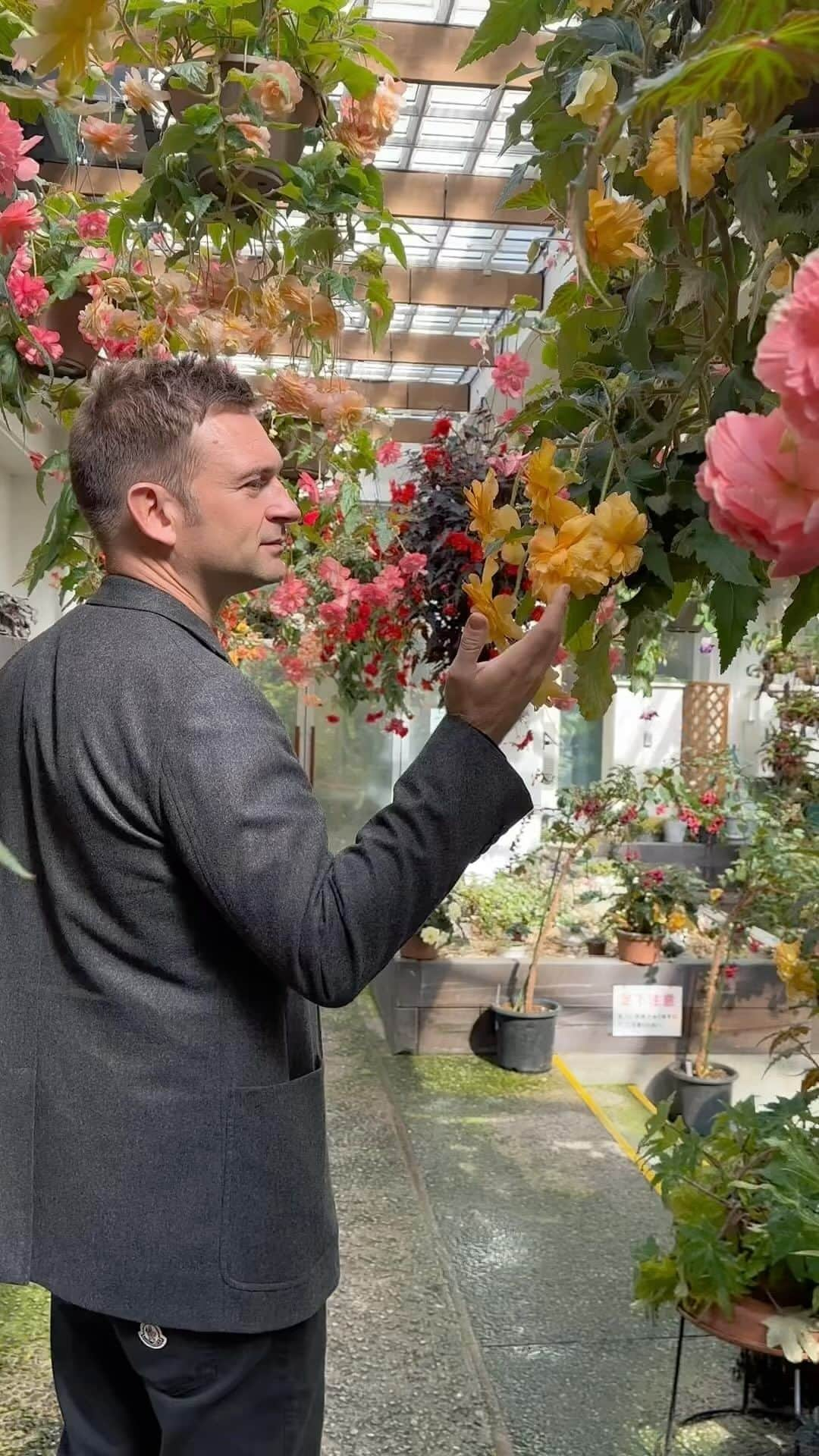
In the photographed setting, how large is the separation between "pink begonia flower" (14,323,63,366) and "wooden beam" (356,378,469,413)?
4575mm

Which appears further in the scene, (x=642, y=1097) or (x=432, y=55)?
(x=642, y=1097)

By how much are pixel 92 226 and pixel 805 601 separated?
1355mm

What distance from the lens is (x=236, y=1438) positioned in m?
0.94

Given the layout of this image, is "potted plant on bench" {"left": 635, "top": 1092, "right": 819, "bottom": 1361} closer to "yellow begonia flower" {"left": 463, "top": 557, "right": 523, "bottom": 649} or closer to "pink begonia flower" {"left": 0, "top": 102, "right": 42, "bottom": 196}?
"yellow begonia flower" {"left": 463, "top": 557, "right": 523, "bottom": 649}

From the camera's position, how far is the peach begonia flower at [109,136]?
1.25 metres

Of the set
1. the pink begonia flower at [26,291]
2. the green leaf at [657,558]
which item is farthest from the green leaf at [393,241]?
the green leaf at [657,558]

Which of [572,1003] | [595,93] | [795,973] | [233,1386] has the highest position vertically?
[595,93]

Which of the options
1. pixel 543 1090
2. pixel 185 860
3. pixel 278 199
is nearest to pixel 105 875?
pixel 185 860

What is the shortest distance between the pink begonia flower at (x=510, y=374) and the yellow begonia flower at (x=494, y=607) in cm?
141

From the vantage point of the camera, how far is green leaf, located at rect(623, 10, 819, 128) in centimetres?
31

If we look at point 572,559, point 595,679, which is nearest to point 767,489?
point 572,559

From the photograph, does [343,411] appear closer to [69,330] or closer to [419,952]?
[69,330]

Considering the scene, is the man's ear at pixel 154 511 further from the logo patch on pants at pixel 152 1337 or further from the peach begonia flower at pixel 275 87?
the logo patch on pants at pixel 152 1337

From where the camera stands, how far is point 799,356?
26cm
